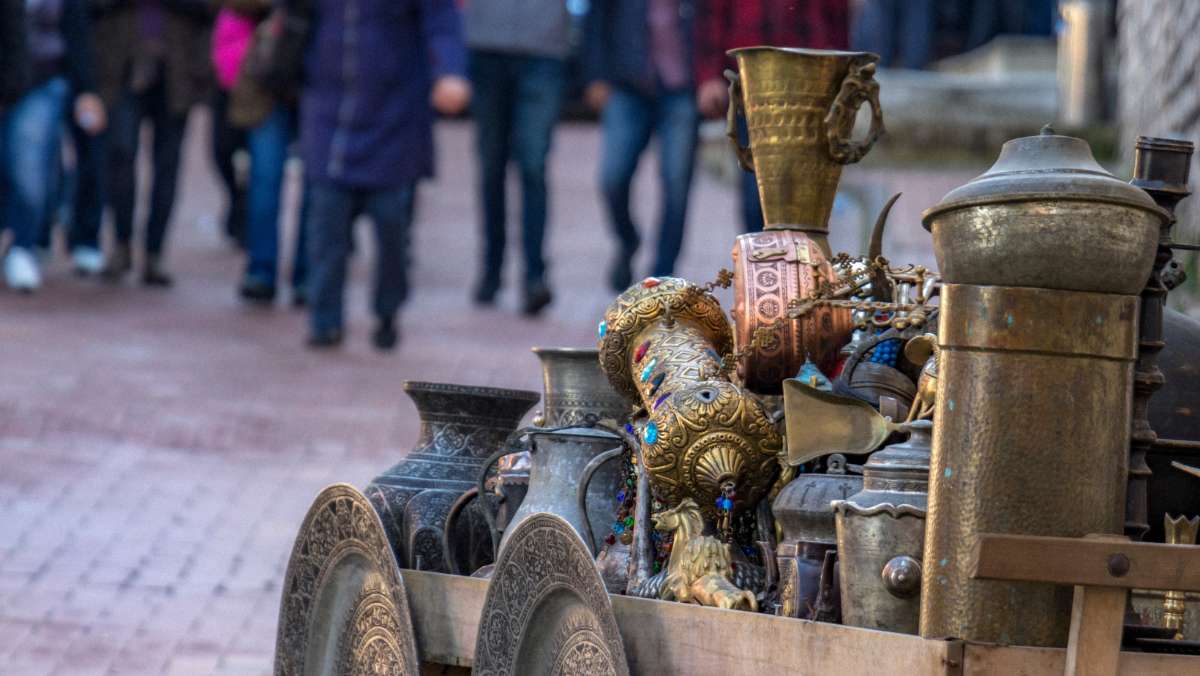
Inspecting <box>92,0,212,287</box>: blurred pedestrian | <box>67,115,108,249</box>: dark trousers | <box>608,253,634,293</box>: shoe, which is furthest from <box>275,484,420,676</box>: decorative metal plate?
<box>67,115,108,249</box>: dark trousers

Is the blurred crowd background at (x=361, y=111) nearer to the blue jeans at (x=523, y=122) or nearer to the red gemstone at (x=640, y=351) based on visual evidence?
the blue jeans at (x=523, y=122)

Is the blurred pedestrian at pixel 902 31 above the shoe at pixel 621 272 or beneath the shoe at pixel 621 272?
above

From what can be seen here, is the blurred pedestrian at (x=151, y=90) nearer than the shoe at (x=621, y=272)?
No

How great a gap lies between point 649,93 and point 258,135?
6.92 feet

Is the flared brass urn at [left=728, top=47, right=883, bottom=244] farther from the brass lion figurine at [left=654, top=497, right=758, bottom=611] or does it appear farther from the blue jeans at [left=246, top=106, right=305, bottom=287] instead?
the blue jeans at [left=246, top=106, right=305, bottom=287]

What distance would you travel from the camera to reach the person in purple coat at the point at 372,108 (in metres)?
8.38

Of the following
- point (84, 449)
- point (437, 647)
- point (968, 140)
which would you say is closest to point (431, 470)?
point (437, 647)

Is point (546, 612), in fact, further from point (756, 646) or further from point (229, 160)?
point (229, 160)

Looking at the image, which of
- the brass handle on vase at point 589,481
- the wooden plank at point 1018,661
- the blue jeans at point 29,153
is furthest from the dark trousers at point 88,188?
the wooden plank at point 1018,661

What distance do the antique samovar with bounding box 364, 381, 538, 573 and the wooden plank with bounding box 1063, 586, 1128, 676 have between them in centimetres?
147

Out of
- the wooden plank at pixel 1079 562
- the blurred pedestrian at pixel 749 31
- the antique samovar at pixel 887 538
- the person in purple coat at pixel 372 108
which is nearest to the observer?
the wooden plank at pixel 1079 562

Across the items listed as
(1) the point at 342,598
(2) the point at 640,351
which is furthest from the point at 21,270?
(2) the point at 640,351

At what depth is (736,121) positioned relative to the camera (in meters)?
3.44

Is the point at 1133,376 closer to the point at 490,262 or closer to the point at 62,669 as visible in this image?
the point at 62,669
